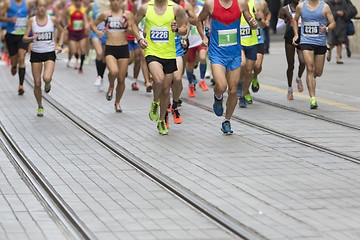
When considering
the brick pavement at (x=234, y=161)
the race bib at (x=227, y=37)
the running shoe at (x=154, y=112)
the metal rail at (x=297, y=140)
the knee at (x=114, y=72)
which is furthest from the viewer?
the knee at (x=114, y=72)

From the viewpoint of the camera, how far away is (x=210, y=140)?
13867 mm

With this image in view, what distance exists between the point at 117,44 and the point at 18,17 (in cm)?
491

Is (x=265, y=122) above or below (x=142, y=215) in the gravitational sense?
below

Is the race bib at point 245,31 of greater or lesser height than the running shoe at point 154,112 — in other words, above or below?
above

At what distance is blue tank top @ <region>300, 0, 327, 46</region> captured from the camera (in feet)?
56.2

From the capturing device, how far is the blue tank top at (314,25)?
56.2 feet

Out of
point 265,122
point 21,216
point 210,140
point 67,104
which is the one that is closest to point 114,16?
point 67,104

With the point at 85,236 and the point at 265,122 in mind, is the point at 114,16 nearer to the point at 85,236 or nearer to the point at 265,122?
the point at 265,122

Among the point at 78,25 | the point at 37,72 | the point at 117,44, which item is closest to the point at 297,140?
the point at 117,44

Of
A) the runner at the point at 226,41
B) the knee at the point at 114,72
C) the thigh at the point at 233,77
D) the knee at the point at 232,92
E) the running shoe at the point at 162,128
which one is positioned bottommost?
the running shoe at the point at 162,128

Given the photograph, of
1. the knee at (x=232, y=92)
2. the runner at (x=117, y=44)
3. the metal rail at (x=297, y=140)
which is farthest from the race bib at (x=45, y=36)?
the knee at (x=232, y=92)

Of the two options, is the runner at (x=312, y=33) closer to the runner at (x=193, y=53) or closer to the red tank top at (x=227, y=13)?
the runner at (x=193, y=53)

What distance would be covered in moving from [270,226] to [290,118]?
7780mm

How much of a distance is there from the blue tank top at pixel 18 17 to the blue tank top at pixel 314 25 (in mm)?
6760
